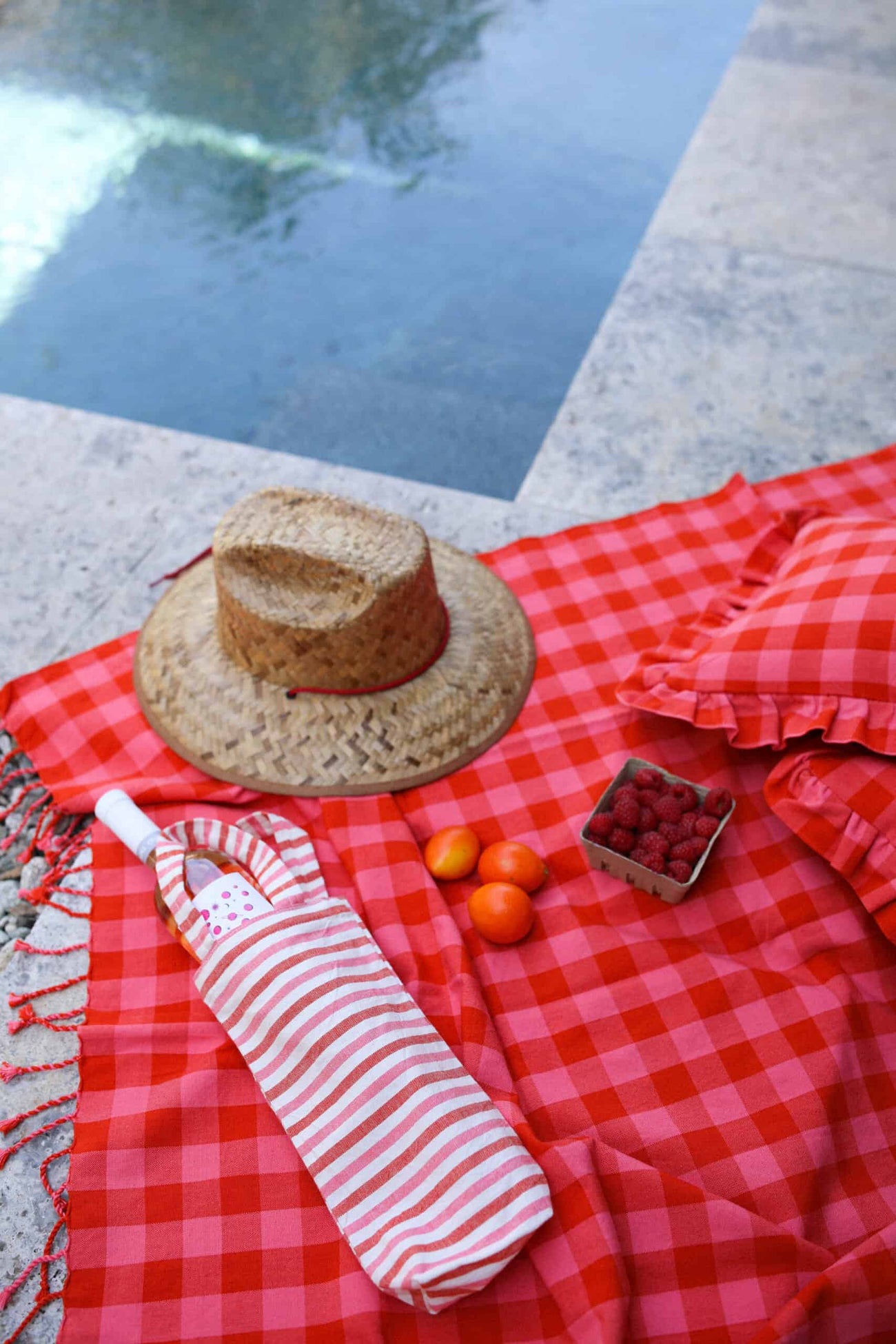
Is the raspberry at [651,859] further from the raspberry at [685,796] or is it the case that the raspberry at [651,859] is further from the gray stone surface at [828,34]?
the gray stone surface at [828,34]

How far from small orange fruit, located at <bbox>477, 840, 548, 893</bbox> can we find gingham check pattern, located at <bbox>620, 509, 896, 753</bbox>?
32 cm

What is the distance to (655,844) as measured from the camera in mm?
1462

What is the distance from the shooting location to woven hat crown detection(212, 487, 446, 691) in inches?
61.0

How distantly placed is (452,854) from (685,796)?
347 millimetres

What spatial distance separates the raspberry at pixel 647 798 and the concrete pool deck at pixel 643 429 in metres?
0.79

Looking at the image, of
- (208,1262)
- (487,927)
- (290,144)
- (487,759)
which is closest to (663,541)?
(487,759)

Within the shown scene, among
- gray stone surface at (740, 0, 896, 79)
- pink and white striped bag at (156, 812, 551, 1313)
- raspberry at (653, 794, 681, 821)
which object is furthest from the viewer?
gray stone surface at (740, 0, 896, 79)

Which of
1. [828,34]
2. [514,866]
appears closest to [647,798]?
[514,866]

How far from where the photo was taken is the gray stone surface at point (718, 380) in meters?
2.32

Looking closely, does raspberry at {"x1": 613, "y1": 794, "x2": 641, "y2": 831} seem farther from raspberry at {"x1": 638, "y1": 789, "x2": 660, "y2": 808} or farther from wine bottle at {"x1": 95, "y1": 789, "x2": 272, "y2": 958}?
wine bottle at {"x1": 95, "y1": 789, "x2": 272, "y2": 958}

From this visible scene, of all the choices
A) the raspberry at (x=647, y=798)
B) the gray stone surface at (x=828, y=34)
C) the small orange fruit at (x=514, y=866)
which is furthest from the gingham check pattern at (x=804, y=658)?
the gray stone surface at (x=828, y=34)

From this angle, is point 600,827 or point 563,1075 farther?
point 600,827

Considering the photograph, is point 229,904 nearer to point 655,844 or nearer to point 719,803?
point 655,844

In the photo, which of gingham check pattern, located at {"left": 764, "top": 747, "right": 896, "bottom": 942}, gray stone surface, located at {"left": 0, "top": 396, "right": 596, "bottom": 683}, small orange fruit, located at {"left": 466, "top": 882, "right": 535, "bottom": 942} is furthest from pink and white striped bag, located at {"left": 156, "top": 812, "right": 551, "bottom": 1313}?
gray stone surface, located at {"left": 0, "top": 396, "right": 596, "bottom": 683}
